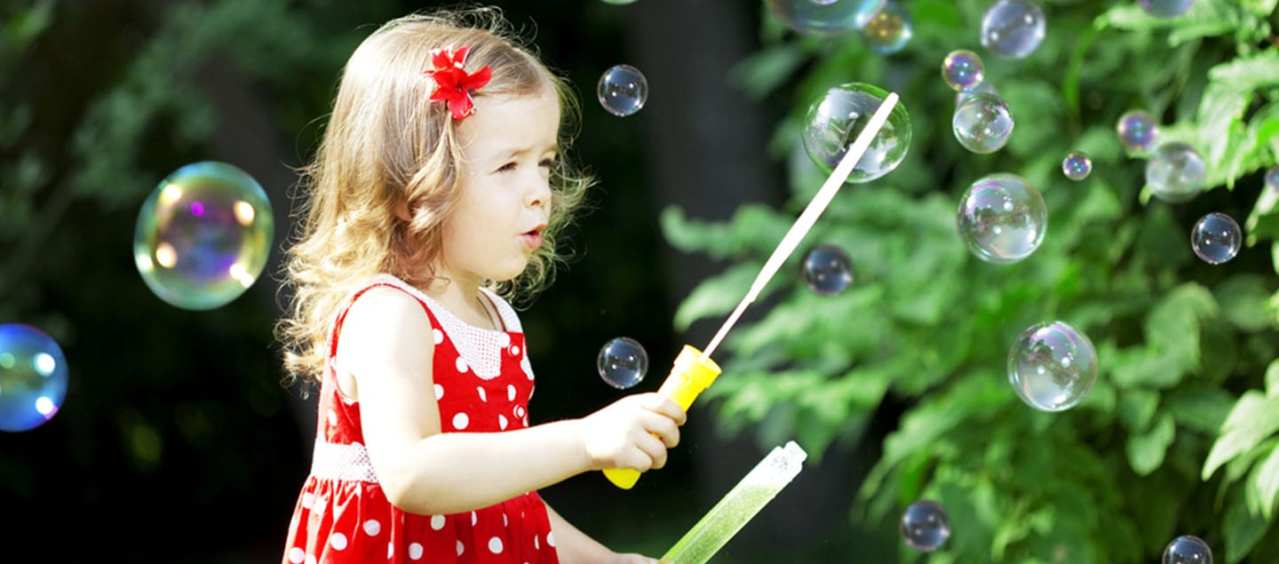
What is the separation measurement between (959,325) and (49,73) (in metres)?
5.16

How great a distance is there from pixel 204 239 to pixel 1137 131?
6.16 ft

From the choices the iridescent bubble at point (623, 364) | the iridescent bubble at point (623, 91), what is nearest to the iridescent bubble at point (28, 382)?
the iridescent bubble at point (623, 364)

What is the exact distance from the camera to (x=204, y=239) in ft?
10.8

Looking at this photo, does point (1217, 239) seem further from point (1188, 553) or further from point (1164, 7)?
point (1188, 553)

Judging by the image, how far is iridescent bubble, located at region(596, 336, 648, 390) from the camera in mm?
3111

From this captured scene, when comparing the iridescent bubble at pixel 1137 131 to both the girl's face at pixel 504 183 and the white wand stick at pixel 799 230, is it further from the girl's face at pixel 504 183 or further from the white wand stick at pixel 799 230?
the girl's face at pixel 504 183

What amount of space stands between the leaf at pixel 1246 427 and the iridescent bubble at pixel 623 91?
121 cm

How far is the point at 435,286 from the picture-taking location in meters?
2.33

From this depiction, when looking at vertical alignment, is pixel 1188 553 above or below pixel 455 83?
below

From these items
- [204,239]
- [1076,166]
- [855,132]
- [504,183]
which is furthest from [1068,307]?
[504,183]

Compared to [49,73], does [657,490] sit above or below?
below

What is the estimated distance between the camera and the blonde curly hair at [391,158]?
2.28 m

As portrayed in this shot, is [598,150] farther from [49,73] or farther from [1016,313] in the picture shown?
[1016,313]

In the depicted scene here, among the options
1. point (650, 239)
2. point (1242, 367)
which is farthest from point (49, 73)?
point (1242, 367)
